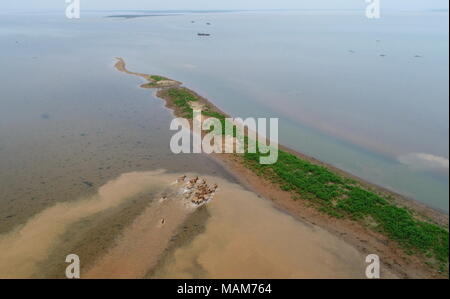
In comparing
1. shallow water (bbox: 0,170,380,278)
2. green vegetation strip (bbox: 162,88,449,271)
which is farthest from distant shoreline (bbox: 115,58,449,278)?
shallow water (bbox: 0,170,380,278)

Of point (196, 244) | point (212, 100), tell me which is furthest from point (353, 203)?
point (212, 100)

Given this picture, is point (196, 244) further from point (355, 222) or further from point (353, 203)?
point (353, 203)

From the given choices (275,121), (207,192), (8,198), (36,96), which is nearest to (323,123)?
(275,121)

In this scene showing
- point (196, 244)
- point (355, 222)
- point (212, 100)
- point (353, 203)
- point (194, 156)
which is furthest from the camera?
point (212, 100)

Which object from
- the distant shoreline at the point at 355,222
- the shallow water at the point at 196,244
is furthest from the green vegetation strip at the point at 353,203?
the shallow water at the point at 196,244

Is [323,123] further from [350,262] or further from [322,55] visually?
[322,55]

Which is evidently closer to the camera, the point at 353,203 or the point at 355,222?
the point at 355,222
